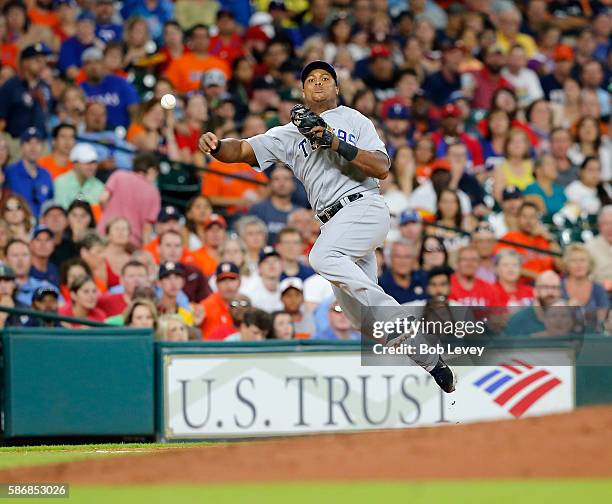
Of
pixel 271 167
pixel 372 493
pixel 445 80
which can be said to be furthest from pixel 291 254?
pixel 372 493

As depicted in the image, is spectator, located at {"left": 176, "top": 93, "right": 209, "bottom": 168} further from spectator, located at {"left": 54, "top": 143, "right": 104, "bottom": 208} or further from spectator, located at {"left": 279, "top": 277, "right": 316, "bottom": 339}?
spectator, located at {"left": 279, "top": 277, "right": 316, "bottom": 339}

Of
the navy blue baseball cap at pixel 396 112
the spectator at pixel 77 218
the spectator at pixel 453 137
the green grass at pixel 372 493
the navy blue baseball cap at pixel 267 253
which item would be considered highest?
the navy blue baseball cap at pixel 396 112

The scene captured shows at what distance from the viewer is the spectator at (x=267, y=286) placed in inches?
446

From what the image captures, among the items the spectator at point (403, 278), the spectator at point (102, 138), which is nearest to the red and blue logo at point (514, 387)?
the spectator at point (403, 278)

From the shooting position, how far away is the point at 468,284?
11.8 metres

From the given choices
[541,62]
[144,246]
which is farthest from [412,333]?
[541,62]

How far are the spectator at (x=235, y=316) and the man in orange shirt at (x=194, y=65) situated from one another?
4.31 meters

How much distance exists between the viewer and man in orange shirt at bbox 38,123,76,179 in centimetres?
1234

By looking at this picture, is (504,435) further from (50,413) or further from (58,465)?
(50,413)

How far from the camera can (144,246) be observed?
470 inches

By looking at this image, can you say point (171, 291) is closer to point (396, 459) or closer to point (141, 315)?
point (141, 315)

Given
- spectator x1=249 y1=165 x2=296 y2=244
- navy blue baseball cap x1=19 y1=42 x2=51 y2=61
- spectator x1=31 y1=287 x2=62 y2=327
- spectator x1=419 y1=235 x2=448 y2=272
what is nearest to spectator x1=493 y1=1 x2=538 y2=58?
spectator x1=249 y1=165 x2=296 y2=244

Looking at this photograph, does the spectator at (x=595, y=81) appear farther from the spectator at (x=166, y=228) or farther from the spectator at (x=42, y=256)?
the spectator at (x=42, y=256)

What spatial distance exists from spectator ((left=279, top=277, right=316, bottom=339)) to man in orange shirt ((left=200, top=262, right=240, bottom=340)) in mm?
435
